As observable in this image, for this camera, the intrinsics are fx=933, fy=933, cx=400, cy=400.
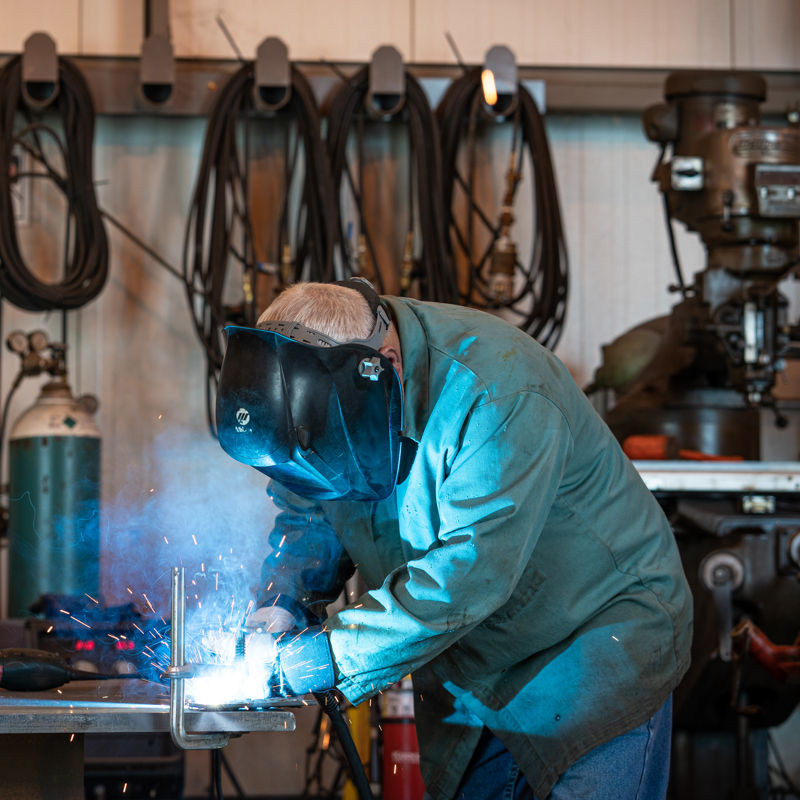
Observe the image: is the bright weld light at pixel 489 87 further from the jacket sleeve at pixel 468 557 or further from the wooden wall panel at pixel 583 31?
the jacket sleeve at pixel 468 557

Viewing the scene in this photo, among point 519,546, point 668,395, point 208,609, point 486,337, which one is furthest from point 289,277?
point 519,546

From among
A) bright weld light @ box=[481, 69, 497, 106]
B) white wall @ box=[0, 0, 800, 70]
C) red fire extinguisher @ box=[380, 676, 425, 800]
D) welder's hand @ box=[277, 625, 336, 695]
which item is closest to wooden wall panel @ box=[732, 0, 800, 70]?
white wall @ box=[0, 0, 800, 70]

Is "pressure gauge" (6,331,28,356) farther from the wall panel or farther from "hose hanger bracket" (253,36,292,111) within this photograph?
the wall panel

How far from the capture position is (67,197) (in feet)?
10.3

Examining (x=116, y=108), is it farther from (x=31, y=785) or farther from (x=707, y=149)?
(x=31, y=785)

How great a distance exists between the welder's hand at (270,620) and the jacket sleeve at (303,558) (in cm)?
12

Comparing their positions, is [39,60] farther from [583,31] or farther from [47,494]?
[583,31]

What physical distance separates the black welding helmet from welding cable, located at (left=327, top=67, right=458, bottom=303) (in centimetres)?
186

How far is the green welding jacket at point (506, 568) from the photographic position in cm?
120

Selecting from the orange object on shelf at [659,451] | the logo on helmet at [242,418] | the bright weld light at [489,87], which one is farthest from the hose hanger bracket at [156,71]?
the logo on helmet at [242,418]

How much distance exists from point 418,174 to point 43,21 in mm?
1525

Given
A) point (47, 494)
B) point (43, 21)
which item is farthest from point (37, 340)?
point (43, 21)

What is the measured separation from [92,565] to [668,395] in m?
1.76

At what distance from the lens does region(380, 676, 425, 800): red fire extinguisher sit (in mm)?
2500
